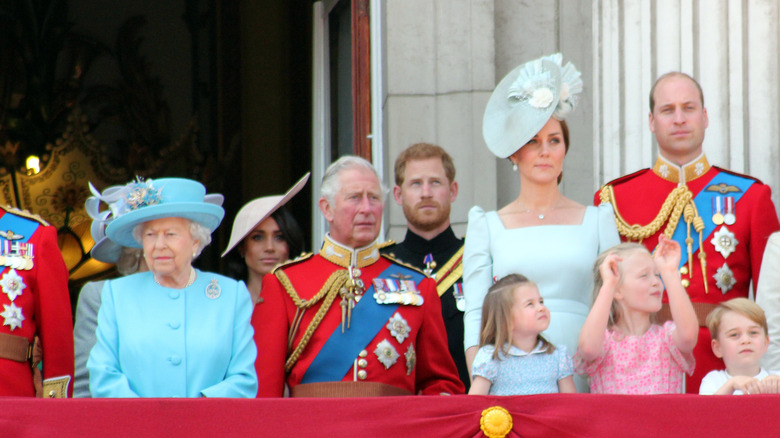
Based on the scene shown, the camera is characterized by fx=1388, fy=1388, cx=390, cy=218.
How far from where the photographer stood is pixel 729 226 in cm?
482

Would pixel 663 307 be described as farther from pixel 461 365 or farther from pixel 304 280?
pixel 304 280

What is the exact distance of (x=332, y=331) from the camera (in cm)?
460

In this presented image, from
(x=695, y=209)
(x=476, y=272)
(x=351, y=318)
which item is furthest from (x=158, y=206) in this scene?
(x=695, y=209)

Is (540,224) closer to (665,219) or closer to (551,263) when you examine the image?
(551,263)

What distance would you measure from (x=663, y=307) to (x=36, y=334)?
2.12 meters

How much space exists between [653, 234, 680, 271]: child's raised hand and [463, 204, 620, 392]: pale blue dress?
383mm

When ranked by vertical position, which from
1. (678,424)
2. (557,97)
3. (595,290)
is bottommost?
(678,424)

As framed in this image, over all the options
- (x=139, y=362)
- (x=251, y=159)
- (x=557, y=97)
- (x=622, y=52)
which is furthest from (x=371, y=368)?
(x=251, y=159)

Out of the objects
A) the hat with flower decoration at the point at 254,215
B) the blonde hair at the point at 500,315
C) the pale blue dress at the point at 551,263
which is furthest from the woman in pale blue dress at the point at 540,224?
the hat with flower decoration at the point at 254,215

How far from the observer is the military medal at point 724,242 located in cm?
478

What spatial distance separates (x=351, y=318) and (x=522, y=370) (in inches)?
29.1

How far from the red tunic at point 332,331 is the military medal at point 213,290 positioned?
0.82ft

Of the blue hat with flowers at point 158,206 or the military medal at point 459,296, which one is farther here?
the military medal at point 459,296

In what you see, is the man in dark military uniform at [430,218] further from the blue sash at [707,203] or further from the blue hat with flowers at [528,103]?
the blue sash at [707,203]
